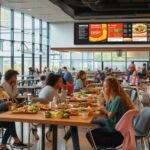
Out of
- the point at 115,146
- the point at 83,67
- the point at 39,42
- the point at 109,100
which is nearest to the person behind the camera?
the point at 115,146

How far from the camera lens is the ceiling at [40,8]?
1136 centimetres

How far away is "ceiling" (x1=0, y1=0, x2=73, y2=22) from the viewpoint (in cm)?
1136

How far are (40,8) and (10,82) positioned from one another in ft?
22.2

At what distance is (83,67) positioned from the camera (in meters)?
19.7

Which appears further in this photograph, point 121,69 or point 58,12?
point 121,69

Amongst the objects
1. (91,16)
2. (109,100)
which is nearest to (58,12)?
(91,16)

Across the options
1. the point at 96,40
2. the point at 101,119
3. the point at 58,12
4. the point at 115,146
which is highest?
the point at 58,12

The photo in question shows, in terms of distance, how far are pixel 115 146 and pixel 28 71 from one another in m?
11.7

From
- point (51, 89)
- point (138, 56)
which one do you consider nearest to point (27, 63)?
point (138, 56)

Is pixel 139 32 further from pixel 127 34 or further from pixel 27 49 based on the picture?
pixel 27 49

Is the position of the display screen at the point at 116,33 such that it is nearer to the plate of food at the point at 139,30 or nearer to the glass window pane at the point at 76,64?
the plate of food at the point at 139,30

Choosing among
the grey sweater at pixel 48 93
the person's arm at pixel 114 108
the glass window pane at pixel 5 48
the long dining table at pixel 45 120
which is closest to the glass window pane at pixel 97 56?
the glass window pane at pixel 5 48

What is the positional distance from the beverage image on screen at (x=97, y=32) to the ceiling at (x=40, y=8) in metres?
1.31

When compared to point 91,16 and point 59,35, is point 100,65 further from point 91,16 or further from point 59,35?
point 91,16
